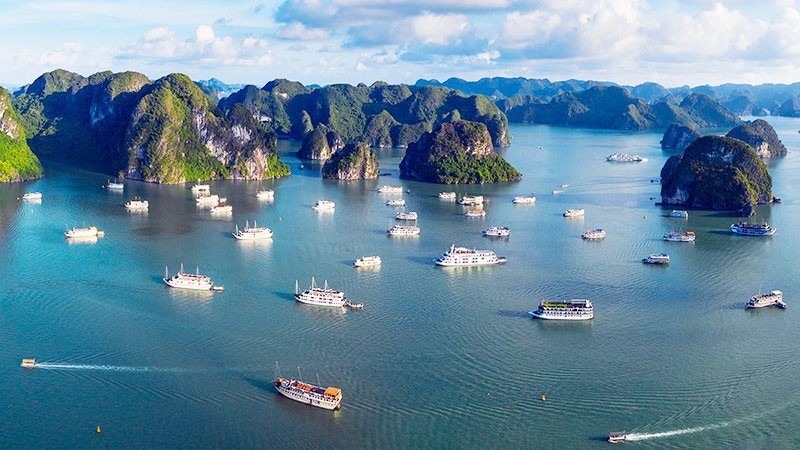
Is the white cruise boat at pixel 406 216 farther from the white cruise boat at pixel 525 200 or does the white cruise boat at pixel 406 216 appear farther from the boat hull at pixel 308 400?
the boat hull at pixel 308 400

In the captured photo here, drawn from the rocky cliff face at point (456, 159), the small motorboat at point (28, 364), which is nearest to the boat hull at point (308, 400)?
the small motorboat at point (28, 364)

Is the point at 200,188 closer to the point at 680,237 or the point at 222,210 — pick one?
the point at 222,210

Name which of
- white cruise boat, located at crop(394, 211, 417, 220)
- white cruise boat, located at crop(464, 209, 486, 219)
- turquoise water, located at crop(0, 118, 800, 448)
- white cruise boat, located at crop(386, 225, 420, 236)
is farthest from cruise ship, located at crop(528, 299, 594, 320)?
white cruise boat, located at crop(464, 209, 486, 219)

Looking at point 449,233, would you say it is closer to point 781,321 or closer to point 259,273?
point 259,273

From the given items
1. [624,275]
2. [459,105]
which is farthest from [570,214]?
[459,105]

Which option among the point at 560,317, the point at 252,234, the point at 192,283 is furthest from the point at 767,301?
the point at 252,234

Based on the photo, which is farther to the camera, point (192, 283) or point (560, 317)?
point (192, 283)
